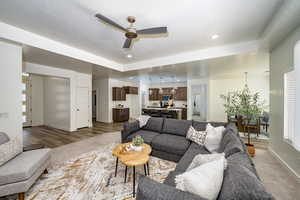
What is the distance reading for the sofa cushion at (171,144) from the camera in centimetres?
242

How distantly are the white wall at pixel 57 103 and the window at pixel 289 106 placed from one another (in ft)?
21.9

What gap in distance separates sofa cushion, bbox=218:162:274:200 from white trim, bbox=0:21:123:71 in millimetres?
4004

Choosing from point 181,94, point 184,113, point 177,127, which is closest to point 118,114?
point 184,113

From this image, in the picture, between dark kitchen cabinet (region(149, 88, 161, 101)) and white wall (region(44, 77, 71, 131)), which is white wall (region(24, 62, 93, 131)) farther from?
dark kitchen cabinet (region(149, 88, 161, 101))

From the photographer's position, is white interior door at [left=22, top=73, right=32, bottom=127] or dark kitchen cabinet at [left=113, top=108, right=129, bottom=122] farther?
dark kitchen cabinet at [left=113, top=108, right=129, bottom=122]

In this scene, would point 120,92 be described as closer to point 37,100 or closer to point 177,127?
point 37,100

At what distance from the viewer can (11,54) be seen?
250 centimetres

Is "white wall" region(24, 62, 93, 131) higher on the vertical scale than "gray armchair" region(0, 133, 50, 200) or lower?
higher

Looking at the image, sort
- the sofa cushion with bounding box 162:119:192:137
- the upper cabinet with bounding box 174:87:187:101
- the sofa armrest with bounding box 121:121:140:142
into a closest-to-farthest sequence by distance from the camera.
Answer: the sofa cushion with bounding box 162:119:192:137 < the sofa armrest with bounding box 121:121:140:142 < the upper cabinet with bounding box 174:87:187:101

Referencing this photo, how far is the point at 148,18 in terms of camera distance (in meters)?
2.11

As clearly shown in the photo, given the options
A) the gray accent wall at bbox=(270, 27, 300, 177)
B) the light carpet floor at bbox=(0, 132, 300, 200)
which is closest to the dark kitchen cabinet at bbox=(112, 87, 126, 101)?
the light carpet floor at bbox=(0, 132, 300, 200)

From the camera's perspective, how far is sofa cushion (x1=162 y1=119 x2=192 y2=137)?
9.73ft

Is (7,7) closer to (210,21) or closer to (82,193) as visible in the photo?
(82,193)

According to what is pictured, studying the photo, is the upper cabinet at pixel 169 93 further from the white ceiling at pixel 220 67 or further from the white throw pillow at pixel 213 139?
the white throw pillow at pixel 213 139
